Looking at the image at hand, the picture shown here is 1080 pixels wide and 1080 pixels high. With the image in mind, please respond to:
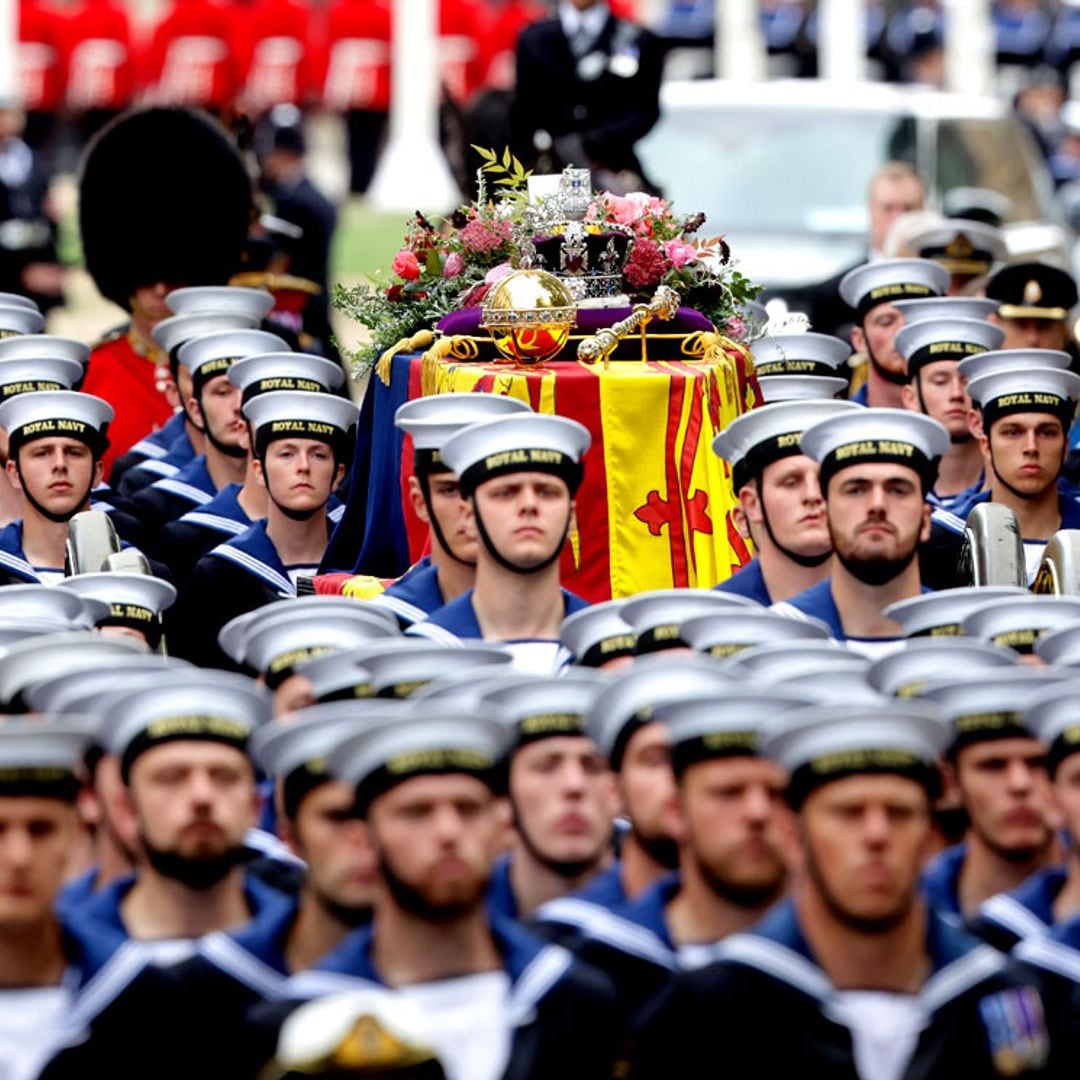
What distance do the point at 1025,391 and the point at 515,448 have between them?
2.31m

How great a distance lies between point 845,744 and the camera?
687 cm

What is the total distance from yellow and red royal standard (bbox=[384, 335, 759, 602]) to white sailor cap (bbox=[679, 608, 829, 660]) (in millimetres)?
2387

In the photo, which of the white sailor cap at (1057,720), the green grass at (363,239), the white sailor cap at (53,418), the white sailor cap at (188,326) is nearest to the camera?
the white sailor cap at (1057,720)

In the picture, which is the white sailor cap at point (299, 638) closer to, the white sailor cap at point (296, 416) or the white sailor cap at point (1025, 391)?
the white sailor cap at point (296, 416)

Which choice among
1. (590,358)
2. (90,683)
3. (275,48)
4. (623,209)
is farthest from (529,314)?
(275,48)

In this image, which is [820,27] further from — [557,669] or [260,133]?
[557,669]

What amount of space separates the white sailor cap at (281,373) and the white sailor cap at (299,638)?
117 inches

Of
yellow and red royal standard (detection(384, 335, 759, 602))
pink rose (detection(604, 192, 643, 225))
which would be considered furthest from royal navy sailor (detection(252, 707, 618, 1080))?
pink rose (detection(604, 192, 643, 225))

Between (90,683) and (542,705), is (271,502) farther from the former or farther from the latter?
(542,705)

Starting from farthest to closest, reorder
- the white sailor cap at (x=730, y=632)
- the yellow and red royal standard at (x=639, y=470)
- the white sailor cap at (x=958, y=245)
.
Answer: the white sailor cap at (x=958, y=245)
the yellow and red royal standard at (x=639, y=470)
the white sailor cap at (x=730, y=632)

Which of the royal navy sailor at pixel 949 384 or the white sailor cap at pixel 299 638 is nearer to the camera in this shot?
the white sailor cap at pixel 299 638

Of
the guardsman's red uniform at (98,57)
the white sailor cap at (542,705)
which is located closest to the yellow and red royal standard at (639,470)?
the white sailor cap at (542,705)

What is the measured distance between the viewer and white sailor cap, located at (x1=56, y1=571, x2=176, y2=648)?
9469mm

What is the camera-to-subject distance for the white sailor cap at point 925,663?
7.91m
